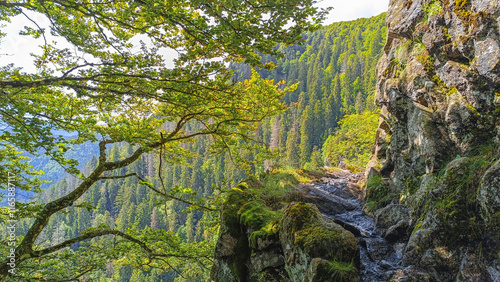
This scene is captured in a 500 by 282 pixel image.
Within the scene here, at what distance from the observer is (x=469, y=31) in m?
5.35

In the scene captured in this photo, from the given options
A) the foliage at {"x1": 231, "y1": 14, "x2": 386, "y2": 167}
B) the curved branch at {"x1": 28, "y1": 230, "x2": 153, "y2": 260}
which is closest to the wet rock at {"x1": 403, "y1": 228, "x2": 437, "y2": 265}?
the curved branch at {"x1": 28, "y1": 230, "x2": 153, "y2": 260}

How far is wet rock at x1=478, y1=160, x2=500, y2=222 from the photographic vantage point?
3.75 meters

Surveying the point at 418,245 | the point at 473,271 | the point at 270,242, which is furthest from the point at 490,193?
the point at 270,242

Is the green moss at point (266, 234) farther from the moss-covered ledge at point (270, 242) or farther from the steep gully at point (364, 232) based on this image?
the steep gully at point (364, 232)

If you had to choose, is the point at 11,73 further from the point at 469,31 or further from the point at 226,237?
the point at 469,31

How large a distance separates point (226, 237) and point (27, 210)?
420 centimetres

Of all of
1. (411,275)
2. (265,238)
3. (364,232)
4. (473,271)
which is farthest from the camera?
(364,232)

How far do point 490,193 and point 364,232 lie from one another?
313cm

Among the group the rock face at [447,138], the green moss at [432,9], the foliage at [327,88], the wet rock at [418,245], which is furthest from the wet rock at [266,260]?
the foliage at [327,88]

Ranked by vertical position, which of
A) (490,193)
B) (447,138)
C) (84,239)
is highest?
(447,138)

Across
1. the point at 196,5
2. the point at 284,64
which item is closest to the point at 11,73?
the point at 196,5

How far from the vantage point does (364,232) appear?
21.3 ft

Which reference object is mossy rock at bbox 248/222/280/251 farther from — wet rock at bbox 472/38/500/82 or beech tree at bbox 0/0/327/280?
wet rock at bbox 472/38/500/82

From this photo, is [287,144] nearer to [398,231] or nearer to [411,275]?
[398,231]
